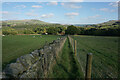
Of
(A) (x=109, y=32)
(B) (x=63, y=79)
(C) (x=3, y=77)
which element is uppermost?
(A) (x=109, y=32)

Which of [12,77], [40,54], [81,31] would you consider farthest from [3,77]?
[81,31]

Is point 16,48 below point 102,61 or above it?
above

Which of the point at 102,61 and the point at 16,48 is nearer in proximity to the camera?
the point at 102,61

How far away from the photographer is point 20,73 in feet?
9.11

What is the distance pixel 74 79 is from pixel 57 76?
82cm

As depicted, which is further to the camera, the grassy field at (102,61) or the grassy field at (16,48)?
the grassy field at (16,48)

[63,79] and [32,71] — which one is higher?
[32,71]

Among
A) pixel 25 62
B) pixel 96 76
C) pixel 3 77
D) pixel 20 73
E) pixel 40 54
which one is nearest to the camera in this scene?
pixel 3 77

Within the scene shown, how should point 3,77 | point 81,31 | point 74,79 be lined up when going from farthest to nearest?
point 81,31, point 74,79, point 3,77

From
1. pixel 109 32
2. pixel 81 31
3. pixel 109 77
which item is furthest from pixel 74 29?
pixel 109 77

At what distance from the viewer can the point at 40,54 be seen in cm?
441

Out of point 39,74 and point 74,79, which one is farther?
point 74,79

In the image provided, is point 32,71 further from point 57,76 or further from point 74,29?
point 74,29

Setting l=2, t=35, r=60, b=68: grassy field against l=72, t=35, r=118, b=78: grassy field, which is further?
l=2, t=35, r=60, b=68: grassy field
